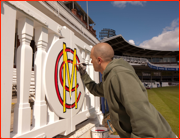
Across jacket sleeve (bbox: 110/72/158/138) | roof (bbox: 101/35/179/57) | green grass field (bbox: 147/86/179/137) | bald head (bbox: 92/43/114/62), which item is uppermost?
roof (bbox: 101/35/179/57)

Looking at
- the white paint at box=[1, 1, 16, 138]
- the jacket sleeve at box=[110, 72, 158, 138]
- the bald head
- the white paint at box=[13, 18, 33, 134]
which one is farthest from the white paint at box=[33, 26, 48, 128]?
the jacket sleeve at box=[110, 72, 158, 138]

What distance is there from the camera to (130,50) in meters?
29.7

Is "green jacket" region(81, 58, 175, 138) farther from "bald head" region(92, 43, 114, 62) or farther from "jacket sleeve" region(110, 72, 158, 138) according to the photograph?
"bald head" region(92, 43, 114, 62)

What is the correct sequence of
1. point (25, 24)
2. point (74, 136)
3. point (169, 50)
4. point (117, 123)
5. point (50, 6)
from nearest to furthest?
point (117, 123), point (25, 24), point (74, 136), point (50, 6), point (169, 50)

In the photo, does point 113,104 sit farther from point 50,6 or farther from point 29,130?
point 50,6

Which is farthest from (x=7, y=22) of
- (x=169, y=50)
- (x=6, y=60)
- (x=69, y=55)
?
(x=169, y=50)

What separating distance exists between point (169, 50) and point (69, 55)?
3586 cm

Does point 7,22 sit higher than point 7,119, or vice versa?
point 7,22

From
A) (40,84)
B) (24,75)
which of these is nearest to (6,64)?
(24,75)

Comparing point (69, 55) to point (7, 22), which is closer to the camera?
point (7, 22)

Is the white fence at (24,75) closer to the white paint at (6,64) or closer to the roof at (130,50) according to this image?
the white paint at (6,64)

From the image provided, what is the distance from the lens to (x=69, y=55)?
1.87m

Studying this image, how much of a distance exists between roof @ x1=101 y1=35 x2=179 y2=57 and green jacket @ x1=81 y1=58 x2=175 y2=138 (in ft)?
75.3

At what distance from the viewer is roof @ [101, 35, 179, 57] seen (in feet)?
80.0
